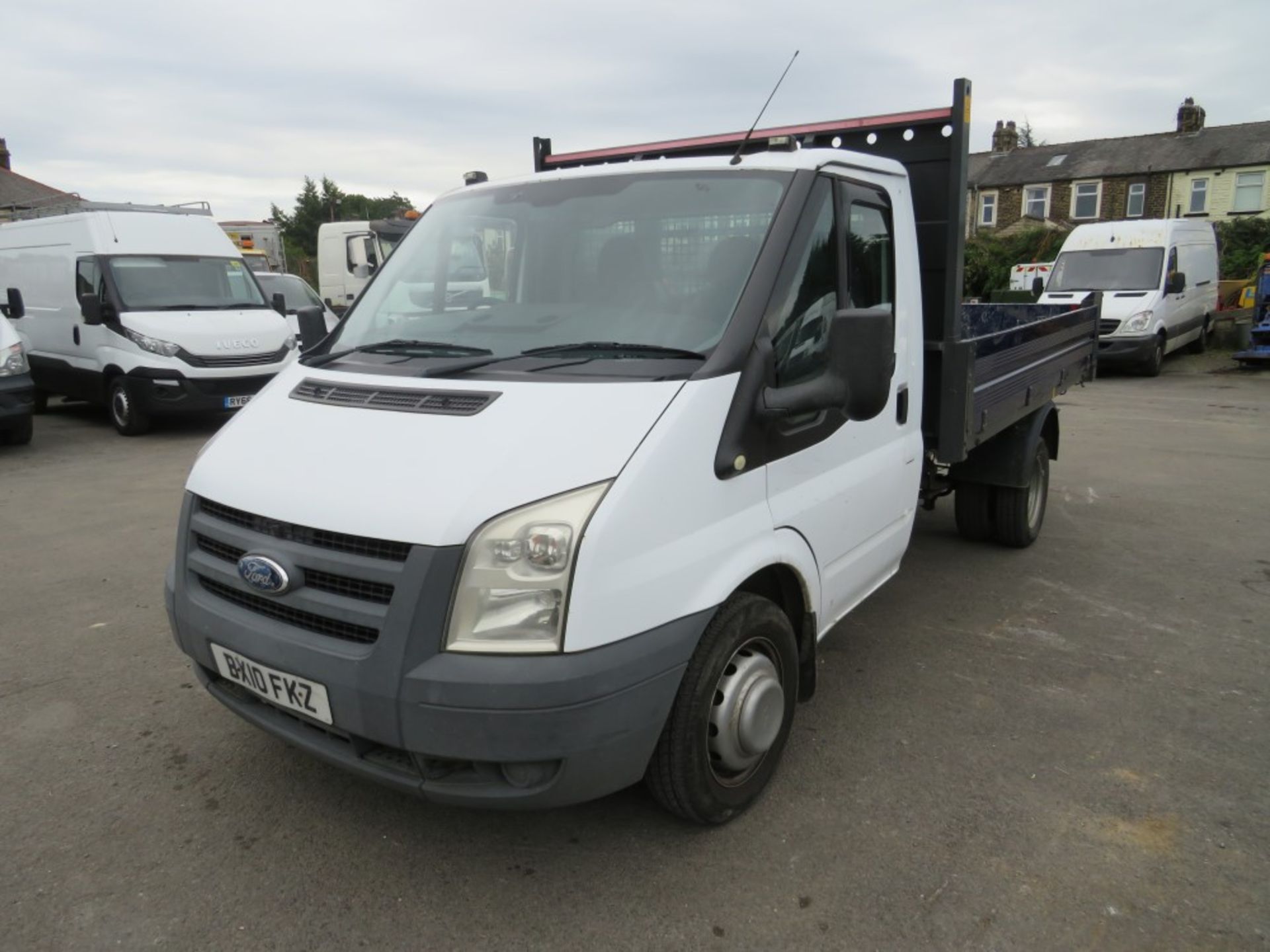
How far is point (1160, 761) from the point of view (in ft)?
11.1

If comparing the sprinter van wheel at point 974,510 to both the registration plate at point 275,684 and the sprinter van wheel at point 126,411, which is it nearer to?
the registration plate at point 275,684

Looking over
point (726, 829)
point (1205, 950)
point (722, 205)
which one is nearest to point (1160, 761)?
point (1205, 950)

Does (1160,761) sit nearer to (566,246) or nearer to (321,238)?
(566,246)

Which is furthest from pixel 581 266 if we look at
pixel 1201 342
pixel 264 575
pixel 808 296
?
pixel 1201 342

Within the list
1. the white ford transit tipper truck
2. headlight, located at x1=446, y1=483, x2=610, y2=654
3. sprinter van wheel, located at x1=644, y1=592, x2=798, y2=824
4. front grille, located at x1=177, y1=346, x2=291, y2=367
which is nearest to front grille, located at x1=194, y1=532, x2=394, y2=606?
the white ford transit tipper truck

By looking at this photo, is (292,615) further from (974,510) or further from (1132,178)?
(1132,178)

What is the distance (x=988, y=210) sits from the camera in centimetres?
4356

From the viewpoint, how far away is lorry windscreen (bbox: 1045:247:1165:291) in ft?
53.2

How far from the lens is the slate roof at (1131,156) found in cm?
3769

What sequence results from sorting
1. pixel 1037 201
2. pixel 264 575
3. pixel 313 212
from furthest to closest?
pixel 313 212
pixel 1037 201
pixel 264 575

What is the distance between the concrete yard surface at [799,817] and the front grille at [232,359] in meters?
5.51

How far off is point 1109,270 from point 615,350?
16640mm

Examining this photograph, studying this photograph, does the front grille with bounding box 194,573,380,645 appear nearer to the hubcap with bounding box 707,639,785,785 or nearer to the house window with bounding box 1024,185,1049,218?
the hubcap with bounding box 707,639,785,785

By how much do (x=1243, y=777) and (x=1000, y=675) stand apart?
40.2 inches
